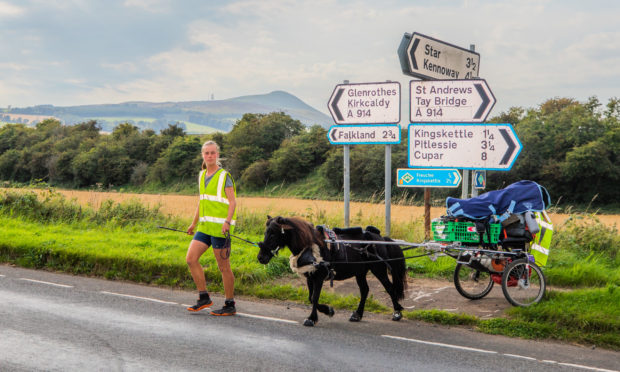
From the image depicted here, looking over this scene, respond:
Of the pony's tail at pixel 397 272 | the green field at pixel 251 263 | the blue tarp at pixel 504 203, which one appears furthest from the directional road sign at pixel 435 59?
the pony's tail at pixel 397 272

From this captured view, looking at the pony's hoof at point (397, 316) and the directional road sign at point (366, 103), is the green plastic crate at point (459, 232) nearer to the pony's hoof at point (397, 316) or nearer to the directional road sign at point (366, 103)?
the pony's hoof at point (397, 316)

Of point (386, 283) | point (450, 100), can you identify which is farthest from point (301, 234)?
point (450, 100)

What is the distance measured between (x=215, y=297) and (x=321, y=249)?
249 cm

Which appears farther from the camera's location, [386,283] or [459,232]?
[459,232]

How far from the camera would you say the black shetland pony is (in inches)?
229

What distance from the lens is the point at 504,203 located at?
6.89 meters

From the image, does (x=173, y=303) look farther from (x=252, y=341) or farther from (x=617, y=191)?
(x=617, y=191)

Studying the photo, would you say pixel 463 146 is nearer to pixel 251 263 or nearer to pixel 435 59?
pixel 435 59

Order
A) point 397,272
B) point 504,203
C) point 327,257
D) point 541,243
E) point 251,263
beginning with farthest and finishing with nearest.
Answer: point 251,263 < point 541,243 < point 504,203 < point 397,272 < point 327,257

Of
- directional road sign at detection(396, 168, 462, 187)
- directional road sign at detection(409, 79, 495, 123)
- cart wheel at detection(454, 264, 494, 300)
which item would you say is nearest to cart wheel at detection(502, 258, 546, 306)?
cart wheel at detection(454, 264, 494, 300)

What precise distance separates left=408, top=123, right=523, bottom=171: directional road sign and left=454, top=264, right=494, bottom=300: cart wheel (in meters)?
2.04

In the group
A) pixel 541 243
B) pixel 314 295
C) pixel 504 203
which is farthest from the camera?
pixel 541 243

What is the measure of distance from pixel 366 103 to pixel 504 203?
408 centimetres

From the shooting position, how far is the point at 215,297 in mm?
7707
